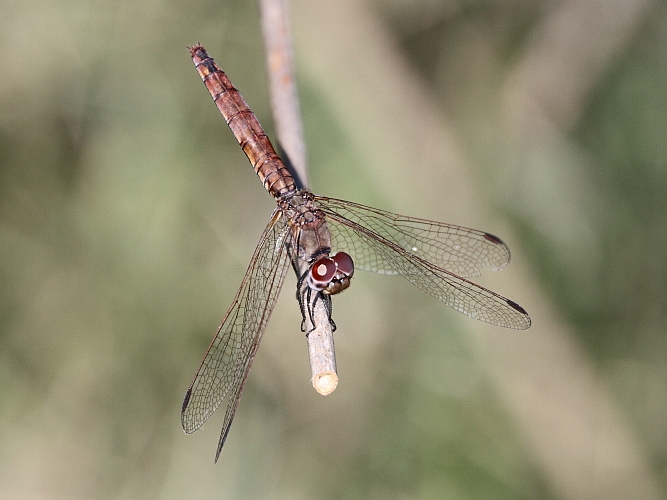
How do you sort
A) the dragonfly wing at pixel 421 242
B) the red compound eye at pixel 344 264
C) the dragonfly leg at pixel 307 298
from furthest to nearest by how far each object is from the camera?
the dragonfly wing at pixel 421 242, the red compound eye at pixel 344 264, the dragonfly leg at pixel 307 298

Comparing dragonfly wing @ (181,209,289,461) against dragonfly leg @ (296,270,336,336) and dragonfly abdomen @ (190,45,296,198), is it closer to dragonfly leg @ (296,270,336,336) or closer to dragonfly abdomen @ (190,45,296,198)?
dragonfly leg @ (296,270,336,336)

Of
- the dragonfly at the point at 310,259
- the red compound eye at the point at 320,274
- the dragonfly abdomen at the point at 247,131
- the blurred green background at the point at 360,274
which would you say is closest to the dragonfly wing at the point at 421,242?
the dragonfly at the point at 310,259

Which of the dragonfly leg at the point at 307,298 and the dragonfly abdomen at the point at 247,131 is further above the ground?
the dragonfly abdomen at the point at 247,131

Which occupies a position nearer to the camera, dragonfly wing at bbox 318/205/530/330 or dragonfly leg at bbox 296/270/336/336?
dragonfly leg at bbox 296/270/336/336

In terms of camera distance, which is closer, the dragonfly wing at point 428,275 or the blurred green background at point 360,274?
the dragonfly wing at point 428,275

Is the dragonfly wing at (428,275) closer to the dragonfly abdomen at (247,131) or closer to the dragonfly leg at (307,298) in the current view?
the dragonfly abdomen at (247,131)

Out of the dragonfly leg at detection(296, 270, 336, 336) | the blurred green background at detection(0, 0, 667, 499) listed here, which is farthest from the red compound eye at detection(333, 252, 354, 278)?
the blurred green background at detection(0, 0, 667, 499)
